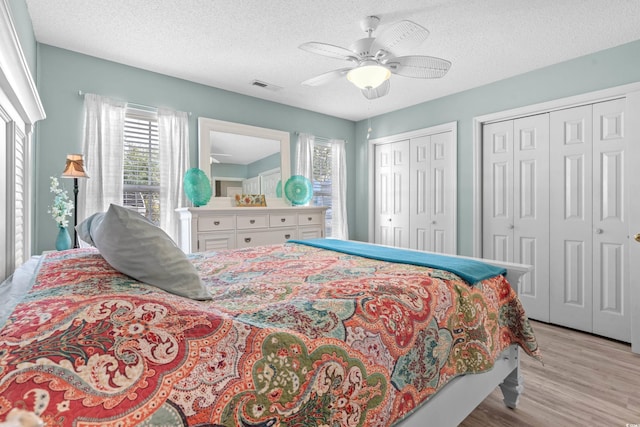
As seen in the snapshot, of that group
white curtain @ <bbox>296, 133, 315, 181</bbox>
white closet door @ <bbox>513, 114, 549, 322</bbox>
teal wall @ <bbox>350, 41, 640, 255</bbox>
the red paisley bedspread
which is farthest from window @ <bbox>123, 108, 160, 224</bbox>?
white closet door @ <bbox>513, 114, 549, 322</bbox>

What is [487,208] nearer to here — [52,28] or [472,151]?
[472,151]

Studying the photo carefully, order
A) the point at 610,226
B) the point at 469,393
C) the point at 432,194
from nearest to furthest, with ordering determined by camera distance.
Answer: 1. the point at 469,393
2. the point at 610,226
3. the point at 432,194

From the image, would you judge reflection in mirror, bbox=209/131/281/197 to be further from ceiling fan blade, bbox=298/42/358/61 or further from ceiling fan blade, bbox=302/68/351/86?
ceiling fan blade, bbox=298/42/358/61

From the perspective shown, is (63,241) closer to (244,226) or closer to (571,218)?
(244,226)

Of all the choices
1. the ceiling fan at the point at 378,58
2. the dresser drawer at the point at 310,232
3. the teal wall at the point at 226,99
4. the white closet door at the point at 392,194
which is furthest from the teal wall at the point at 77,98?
the white closet door at the point at 392,194

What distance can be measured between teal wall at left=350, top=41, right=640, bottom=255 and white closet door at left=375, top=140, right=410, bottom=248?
0.72 feet

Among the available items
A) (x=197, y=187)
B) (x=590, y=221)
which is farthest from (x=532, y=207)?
(x=197, y=187)

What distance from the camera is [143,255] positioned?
A: 1.04m

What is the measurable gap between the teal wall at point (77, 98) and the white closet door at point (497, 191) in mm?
3047

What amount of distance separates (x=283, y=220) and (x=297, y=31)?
2.08 m

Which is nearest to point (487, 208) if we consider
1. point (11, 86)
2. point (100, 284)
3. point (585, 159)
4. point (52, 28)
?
point (585, 159)

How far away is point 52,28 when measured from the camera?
8.33 feet

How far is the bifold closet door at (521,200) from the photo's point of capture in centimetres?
335

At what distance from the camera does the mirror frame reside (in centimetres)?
366
